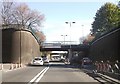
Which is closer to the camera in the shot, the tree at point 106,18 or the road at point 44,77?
the road at point 44,77

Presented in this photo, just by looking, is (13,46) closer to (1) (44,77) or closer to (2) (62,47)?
(2) (62,47)

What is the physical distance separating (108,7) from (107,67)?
97.9 m

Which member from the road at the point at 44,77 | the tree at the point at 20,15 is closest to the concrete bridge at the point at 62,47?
the tree at the point at 20,15

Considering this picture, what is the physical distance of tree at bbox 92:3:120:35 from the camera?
122 meters

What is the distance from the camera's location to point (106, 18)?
130m

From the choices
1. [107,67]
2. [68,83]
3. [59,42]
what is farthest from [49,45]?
[68,83]

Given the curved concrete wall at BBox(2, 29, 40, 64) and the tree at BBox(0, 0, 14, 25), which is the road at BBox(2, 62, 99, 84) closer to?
the curved concrete wall at BBox(2, 29, 40, 64)

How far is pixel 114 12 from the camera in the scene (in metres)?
124

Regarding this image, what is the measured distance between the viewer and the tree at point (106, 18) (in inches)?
4785

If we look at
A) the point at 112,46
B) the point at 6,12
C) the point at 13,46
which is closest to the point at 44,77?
the point at 112,46

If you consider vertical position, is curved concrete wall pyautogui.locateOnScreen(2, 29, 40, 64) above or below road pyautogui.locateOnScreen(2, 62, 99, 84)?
above

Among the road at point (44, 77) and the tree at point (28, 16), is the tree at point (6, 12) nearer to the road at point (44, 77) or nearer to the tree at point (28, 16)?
the tree at point (28, 16)

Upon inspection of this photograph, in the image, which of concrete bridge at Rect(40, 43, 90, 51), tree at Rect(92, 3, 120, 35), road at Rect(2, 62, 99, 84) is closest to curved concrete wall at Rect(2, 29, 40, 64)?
concrete bridge at Rect(40, 43, 90, 51)

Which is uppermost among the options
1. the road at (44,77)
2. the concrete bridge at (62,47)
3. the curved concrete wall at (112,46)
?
the concrete bridge at (62,47)
